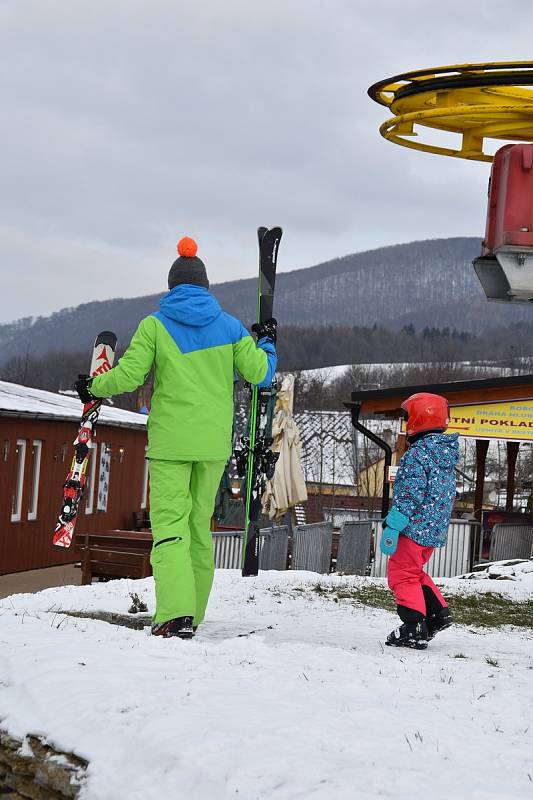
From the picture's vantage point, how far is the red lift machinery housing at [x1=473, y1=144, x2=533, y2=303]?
6.16m

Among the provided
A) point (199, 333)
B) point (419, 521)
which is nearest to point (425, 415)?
point (419, 521)

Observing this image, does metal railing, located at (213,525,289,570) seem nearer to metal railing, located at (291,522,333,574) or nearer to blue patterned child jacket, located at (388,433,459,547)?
metal railing, located at (291,522,333,574)

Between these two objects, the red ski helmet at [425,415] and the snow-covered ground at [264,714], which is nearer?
the snow-covered ground at [264,714]

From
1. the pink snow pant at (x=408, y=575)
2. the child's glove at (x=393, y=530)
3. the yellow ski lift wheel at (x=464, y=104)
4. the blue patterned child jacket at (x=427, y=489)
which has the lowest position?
the pink snow pant at (x=408, y=575)

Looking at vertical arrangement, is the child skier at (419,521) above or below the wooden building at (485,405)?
below

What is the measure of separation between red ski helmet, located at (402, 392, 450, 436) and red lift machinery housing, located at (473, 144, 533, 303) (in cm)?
79

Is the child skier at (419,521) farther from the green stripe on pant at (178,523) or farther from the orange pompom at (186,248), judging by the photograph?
the orange pompom at (186,248)

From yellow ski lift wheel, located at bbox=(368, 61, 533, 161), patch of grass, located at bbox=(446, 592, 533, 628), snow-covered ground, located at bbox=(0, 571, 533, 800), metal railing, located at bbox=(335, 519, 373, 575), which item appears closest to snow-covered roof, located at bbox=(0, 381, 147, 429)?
metal railing, located at bbox=(335, 519, 373, 575)

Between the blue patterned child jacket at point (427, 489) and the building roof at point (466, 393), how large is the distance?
13399 millimetres

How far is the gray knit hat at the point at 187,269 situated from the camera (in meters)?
6.03

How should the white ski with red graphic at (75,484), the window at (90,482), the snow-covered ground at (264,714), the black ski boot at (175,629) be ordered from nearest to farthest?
the snow-covered ground at (264,714) < the black ski boot at (175,629) < the white ski with red graphic at (75,484) < the window at (90,482)

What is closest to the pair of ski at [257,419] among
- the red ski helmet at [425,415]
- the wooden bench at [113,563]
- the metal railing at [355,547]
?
the wooden bench at [113,563]

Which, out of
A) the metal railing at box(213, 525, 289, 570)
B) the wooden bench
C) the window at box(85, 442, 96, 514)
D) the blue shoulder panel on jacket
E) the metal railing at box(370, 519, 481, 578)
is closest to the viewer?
the blue shoulder panel on jacket

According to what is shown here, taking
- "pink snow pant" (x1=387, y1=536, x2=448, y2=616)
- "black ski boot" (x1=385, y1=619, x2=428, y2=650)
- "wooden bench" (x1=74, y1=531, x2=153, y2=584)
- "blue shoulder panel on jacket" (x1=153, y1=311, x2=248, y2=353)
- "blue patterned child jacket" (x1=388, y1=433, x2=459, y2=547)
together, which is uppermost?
"blue shoulder panel on jacket" (x1=153, y1=311, x2=248, y2=353)
